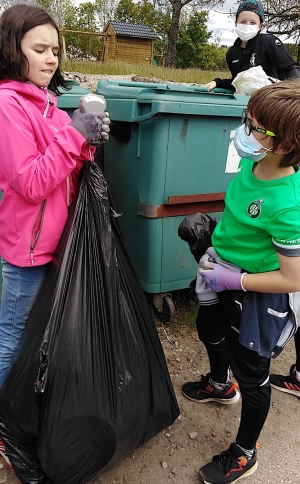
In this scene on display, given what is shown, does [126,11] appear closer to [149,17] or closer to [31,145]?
[149,17]

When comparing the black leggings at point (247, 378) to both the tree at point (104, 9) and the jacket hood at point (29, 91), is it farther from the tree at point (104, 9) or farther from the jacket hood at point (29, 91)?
the tree at point (104, 9)

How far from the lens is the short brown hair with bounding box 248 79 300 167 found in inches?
46.8

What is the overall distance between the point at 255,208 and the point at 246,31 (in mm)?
2169

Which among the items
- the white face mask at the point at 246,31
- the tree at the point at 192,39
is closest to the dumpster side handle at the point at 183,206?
the white face mask at the point at 246,31

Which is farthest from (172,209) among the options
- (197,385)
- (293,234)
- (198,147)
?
(293,234)

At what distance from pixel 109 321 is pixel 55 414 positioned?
347mm

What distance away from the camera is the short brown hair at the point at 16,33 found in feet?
4.12

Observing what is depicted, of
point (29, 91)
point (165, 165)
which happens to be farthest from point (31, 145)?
point (165, 165)

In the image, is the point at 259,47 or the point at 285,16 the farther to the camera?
the point at 285,16

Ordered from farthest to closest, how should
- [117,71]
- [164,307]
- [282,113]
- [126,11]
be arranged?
[126,11] → [117,71] → [164,307] → [282,113]

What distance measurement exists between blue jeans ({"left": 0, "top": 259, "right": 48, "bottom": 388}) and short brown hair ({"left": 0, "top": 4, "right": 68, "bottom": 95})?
0.66 metres

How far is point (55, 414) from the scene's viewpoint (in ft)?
4.40

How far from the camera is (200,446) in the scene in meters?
1.81

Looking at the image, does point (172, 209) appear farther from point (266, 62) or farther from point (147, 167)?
point (266, 62)
